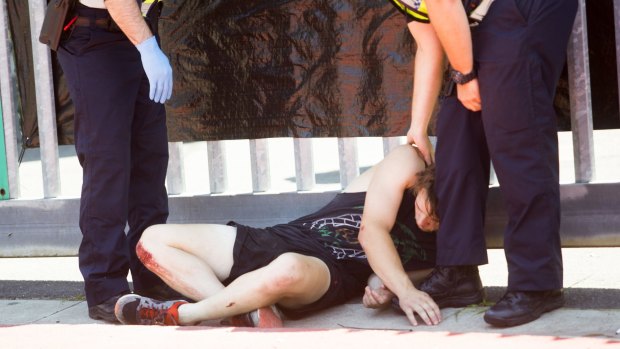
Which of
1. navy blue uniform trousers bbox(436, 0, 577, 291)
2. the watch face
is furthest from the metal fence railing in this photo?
navy blue uniform trousers bbox(436, 0, 577, 291)

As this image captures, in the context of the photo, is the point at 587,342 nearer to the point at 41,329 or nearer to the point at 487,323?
the point at 487,323

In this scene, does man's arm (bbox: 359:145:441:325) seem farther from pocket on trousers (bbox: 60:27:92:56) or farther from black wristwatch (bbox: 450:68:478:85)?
pocket on trousers (bbox: 60:27:92:56)

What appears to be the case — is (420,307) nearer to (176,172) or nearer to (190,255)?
(190,255)

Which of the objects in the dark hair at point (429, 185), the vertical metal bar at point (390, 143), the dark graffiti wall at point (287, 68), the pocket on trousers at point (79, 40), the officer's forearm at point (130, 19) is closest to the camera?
the dark hair at point (429, 185)

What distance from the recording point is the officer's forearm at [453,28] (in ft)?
10.1

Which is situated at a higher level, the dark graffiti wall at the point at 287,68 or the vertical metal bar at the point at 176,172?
the dark graffiti wall at the point at 287,68

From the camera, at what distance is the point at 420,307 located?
3.33 metres

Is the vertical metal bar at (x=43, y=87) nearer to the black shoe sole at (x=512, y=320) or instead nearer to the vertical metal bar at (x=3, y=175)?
the vertical metal bar at (x=3, y=175)

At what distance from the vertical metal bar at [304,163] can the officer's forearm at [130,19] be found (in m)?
1.08

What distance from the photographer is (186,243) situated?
3.61m

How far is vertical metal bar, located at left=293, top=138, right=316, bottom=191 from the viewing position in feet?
14.8

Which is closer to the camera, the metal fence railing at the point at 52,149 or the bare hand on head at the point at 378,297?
the bare hand on head at the point at 378,297

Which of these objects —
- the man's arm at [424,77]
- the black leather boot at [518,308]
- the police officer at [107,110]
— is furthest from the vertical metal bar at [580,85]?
the police officer at [107,110]

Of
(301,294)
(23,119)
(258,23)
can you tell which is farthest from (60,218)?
(301,294)
